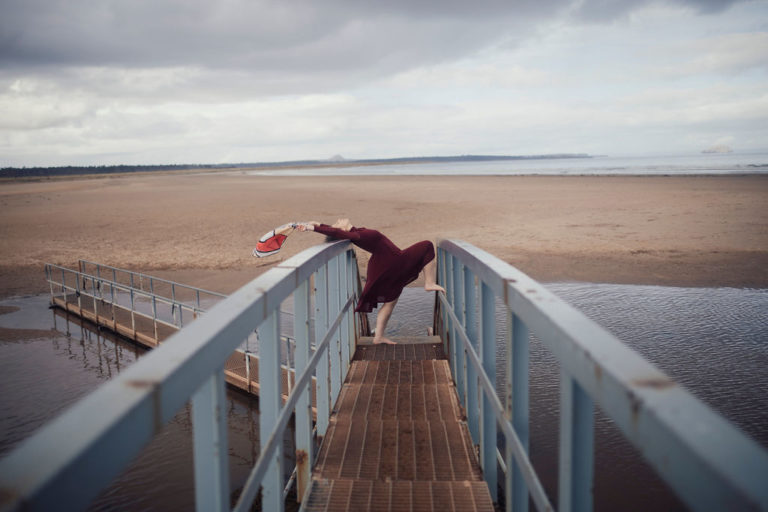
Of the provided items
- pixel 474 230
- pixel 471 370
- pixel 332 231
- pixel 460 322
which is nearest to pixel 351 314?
pixel 332 231

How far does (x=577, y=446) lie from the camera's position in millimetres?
1603

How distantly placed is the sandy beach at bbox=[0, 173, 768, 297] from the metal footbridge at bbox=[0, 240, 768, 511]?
36.4 ft

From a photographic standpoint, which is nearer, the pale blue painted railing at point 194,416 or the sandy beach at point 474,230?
the pale blue painted railing at point 194,416

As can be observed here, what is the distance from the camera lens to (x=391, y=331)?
10.8m

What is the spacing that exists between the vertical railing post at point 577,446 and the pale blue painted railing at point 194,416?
1005 mm

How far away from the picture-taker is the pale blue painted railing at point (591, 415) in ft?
2.99

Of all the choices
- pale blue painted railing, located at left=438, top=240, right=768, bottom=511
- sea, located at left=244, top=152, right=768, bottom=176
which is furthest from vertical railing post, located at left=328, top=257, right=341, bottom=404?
sea, located at left=244, top=152, right=768, bottom=176

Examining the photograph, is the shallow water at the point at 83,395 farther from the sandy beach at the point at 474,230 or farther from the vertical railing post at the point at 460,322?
the vertical railing post at the point at 460,322

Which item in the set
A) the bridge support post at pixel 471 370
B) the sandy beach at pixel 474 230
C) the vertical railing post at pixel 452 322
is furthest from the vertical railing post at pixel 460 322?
the sandy beach at pixel 474 230

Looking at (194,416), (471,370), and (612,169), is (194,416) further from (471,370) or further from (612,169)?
(612,169)

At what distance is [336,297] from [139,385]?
3.62m

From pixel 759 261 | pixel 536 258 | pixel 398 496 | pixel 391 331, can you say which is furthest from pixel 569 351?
pixel 759 261

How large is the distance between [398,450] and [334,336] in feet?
4.38

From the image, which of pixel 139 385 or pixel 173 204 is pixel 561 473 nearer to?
pixel 139 385
